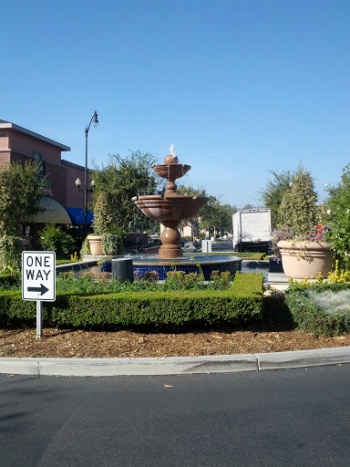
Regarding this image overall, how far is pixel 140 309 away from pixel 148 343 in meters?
0.53

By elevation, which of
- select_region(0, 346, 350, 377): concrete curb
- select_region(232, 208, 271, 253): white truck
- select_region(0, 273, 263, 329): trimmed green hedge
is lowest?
select_region(0, 346, 350, 377): concrete curb

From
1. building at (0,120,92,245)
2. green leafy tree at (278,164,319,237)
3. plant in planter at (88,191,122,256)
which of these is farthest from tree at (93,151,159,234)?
green leafy tree at (278,164,319,237)

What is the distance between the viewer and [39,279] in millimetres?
6340

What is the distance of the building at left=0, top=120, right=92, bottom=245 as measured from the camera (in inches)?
1246

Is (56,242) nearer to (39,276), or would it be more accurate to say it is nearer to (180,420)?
(39,276)

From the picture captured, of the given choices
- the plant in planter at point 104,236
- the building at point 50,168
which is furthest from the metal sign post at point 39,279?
the building at point 50,168

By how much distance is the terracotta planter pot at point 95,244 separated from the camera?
21.0 meters

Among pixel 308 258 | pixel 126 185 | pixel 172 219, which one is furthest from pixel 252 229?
pixel 308 258

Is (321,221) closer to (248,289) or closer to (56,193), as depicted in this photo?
(248,289)

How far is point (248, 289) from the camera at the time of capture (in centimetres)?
701

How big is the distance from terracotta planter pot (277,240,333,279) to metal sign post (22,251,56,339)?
4.98 m

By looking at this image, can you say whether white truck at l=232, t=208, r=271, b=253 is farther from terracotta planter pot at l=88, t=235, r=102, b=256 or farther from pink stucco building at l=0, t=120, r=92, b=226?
terracotta planter pot at l=88, t=235, r=102, b=256

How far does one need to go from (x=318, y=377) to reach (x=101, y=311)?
2933 mm

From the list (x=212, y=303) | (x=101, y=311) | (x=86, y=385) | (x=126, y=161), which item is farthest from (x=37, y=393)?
(x=126, y=161)
